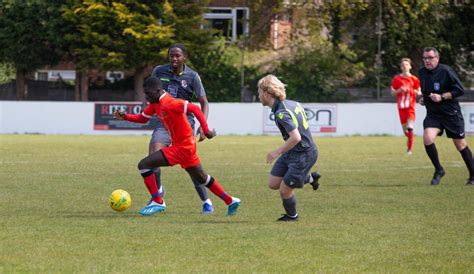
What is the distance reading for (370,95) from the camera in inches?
1426

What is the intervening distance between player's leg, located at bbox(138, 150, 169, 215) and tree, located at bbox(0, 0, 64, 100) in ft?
93.9

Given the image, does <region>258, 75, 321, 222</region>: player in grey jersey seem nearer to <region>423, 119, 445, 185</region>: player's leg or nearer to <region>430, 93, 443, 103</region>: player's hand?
<region>430, 93, 443, 103</region>: player's hand

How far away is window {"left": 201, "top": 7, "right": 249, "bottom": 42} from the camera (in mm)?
41469

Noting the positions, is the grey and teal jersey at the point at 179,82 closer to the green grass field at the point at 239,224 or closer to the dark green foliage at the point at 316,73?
the green grass field at the point at 239,224

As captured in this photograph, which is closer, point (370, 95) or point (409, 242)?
point (409, 242)

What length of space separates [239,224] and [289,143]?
3.02 ft

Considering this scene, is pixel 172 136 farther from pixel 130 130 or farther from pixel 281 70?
pixel 281 70

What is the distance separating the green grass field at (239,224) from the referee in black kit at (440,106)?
0.47 m

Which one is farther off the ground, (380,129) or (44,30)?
(44,30)

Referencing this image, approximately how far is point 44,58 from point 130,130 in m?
10.9

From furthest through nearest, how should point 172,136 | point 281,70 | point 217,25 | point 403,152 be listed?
point 217,25, point 281,70, point 403,152, point 172,136

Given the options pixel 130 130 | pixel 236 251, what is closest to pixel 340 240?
pixel 236 251

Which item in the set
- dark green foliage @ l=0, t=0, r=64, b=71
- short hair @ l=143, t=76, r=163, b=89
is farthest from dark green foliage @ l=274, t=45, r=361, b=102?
short hair @ l=143, t=76, r=163, b=89

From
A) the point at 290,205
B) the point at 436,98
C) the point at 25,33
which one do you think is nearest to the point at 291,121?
the point at 290,205
